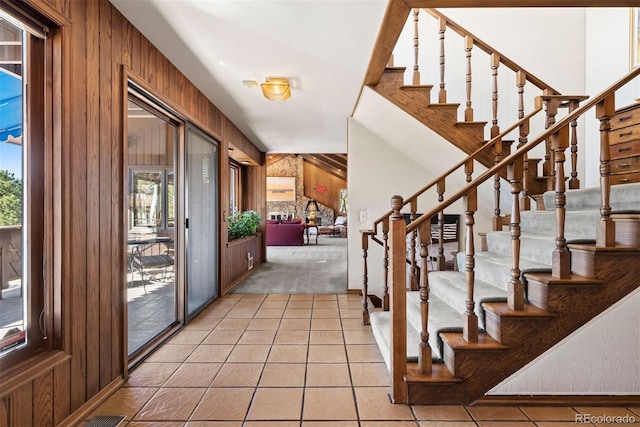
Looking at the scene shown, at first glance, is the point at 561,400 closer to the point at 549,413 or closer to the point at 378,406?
the point at 549,413

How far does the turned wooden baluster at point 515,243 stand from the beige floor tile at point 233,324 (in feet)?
7.41

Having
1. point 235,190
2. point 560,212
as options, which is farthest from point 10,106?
point 235,190

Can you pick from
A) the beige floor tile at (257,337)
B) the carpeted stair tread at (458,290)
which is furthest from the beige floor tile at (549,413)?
the beige floor tile at (257,337)

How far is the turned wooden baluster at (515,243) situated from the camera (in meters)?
1.66

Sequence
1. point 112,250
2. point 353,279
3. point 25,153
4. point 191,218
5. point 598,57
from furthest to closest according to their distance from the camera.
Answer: point 353,279
point 598,57
point 191,218
point 112,250
point 25,153

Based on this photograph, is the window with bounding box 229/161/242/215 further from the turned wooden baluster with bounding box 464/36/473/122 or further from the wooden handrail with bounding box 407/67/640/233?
the wooden handrail with bounding box 407/67/640/233

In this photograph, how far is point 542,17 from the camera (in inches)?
151

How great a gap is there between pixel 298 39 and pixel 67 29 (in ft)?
4.53

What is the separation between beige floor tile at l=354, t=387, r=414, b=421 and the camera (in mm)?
1674

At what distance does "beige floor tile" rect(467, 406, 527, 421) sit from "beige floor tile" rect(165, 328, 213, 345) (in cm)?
212

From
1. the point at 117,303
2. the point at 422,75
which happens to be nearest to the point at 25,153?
the point at 117,303

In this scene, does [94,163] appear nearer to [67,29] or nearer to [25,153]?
[25,153]

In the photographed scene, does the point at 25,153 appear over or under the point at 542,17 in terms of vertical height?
under

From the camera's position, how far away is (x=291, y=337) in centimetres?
270
